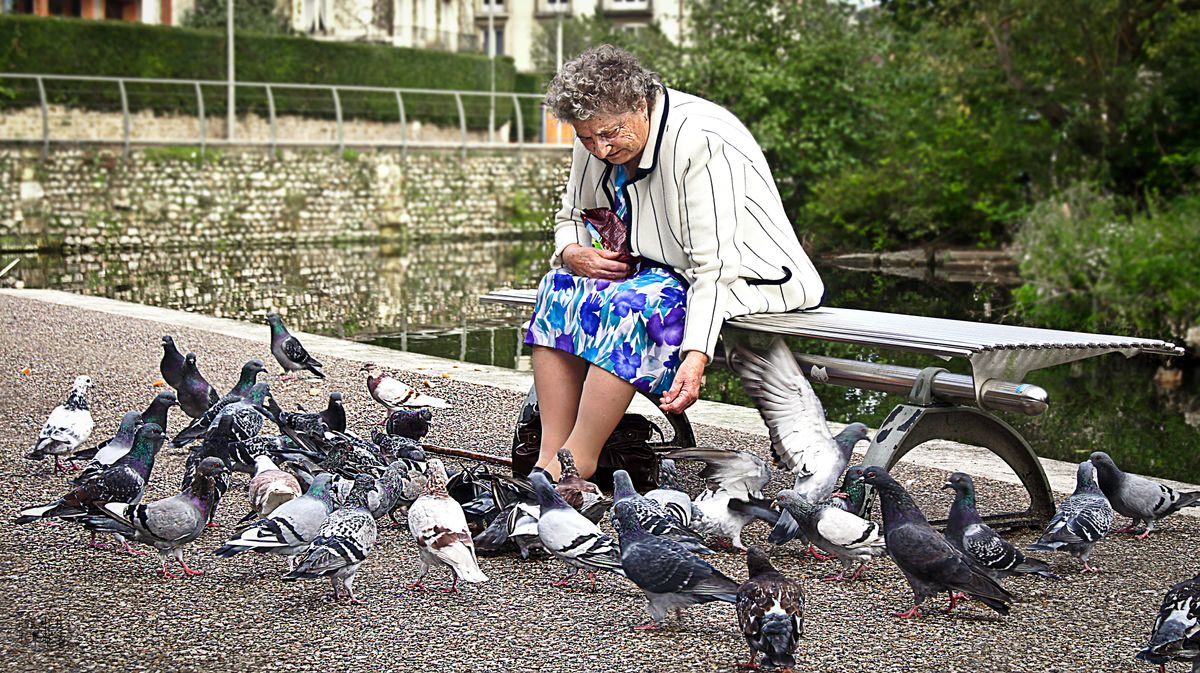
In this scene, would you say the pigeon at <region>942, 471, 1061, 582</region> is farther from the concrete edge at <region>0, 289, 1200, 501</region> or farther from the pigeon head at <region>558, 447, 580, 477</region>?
the concrete edge at <region>0, 289, 1200, 501</region>

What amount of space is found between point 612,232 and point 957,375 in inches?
52.6

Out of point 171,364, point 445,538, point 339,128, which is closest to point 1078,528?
point 445,538

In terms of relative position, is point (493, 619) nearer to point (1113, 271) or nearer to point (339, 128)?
point (1113, 271)

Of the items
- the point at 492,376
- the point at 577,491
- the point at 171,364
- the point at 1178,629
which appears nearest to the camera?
the point at 1178,629

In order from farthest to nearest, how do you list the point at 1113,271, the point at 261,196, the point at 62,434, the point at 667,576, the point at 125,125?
the point at 261,196, the point at 125,125, the point at 1113,271, the point at 62,434, the point at 667,576

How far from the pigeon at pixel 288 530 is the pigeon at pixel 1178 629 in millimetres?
2230

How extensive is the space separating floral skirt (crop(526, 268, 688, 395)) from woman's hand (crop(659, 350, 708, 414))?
0.17m

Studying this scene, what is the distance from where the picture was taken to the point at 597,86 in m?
4.44

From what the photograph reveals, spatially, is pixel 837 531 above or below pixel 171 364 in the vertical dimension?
above

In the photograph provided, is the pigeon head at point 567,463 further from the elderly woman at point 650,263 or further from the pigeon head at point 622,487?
the pigeon head at point 622,487

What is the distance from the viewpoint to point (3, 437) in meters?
6.29

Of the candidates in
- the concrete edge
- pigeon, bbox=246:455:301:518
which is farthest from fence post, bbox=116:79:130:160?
pigeon, bbox=246:455:301:518

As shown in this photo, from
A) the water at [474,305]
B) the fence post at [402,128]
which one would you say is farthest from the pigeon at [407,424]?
the fence post at [402,128]

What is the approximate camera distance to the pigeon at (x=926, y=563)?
12.1ft
